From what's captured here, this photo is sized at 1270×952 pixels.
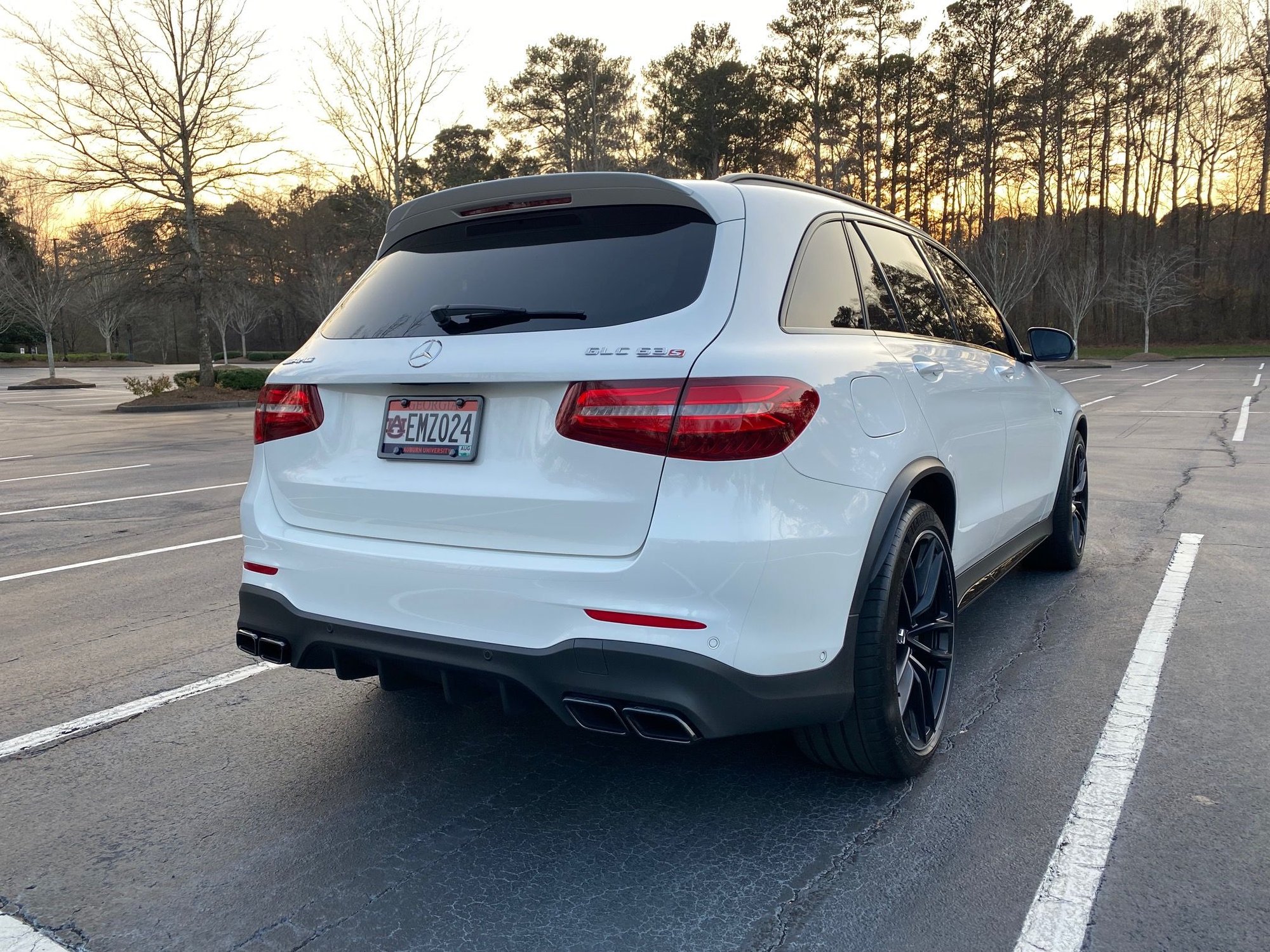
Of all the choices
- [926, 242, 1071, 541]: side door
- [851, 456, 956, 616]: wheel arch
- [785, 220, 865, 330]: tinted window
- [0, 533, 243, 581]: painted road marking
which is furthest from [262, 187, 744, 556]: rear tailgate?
[0, 533, 243, 581]: painted road marking

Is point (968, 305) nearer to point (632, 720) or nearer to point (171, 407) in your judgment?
point (632, 720)

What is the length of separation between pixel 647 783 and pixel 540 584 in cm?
95

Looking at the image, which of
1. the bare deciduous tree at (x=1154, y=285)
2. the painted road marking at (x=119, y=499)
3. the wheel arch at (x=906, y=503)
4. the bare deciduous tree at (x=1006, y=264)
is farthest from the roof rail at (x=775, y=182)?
the bare deciduous tree at (x=1154, y=285)

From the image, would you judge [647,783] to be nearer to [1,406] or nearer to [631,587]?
[631,587]

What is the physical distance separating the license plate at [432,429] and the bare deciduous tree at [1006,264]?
42.4m

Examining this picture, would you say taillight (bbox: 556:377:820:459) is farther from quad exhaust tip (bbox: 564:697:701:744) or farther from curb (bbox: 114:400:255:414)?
curb (bbox: 114:400:255:414)

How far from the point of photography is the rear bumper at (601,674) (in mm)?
2277

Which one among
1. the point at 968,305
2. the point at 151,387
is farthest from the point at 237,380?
the point at 968,305

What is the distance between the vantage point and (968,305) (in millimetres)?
4359

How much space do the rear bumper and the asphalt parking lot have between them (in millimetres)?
426

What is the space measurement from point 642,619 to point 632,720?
26 cm

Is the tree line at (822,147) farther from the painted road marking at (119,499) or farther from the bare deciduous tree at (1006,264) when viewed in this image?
the painted road marking at (119,499)

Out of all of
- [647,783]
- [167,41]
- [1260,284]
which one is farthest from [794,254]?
[1260,284]

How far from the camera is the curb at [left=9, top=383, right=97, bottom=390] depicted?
3706 centimetres
